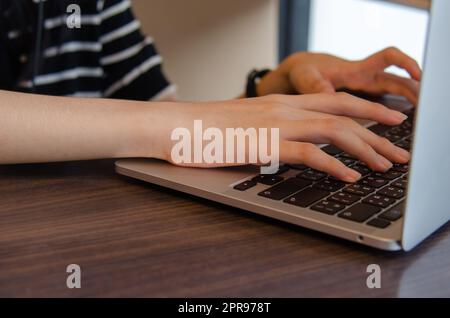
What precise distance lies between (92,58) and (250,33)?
2.34 ft

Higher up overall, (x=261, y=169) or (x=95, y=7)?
(x=95, y=7)

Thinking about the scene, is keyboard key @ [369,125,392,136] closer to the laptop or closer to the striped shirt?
the laptop

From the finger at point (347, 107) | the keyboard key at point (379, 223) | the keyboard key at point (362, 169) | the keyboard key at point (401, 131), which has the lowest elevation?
the keyboard key at point (379, 223)

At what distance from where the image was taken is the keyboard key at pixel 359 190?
1.87 ft

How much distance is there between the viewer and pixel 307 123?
0.64 m

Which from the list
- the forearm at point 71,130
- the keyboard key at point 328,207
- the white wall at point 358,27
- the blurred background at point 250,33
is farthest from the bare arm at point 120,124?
the white wall at point 358,27

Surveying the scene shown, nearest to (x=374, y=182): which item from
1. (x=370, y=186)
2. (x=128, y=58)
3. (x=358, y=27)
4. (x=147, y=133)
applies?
(x=370, y=186)

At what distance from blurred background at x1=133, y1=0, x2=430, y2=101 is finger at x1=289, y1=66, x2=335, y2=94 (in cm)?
77

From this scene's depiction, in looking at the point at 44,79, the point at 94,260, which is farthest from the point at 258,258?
the point at 44,79

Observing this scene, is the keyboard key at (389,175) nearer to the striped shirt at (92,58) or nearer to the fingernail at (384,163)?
the fingernail at (384,163)

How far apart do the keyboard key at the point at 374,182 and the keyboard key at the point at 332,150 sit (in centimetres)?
8

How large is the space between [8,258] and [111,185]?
6.5 inches

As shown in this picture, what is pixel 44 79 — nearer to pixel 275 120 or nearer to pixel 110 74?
pixel 110 74

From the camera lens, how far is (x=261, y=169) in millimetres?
640
